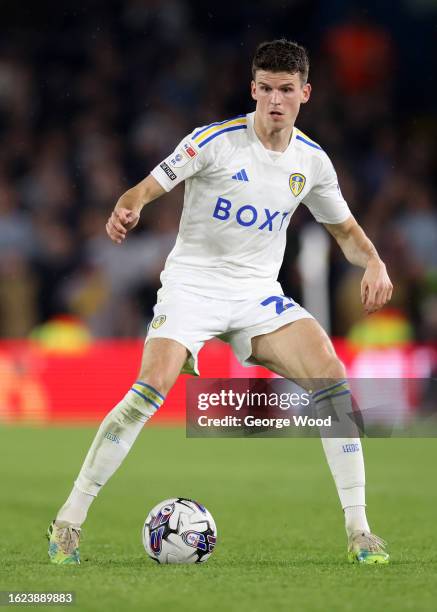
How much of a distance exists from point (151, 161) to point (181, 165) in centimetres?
1056

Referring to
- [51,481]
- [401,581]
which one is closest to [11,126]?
[51,481]

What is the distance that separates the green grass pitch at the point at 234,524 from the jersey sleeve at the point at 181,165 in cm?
→ 169

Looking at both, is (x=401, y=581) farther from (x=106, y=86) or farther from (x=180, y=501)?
(x=106, y=86)

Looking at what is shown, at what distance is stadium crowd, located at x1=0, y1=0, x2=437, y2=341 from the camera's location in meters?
14.5

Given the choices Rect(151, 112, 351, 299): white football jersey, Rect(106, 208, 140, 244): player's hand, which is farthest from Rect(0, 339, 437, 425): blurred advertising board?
Rect(106, 208, 140, 244): player's hand

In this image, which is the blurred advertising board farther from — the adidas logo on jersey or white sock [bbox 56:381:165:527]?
white sock [bbox 56:381:165:527]

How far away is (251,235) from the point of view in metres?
5.82

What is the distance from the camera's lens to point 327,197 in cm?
599

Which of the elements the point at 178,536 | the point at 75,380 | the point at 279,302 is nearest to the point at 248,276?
the point at 279,302

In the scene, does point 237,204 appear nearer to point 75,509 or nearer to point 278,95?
point 278,95

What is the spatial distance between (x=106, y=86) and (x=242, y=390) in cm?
734

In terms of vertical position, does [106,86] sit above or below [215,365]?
above

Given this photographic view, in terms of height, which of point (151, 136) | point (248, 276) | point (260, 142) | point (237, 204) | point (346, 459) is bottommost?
point (346, 459)

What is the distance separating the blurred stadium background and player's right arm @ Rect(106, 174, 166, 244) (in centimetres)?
764
